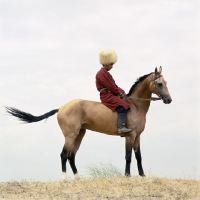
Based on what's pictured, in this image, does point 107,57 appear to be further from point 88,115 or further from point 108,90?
point 88,115

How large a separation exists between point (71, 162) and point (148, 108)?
7.78ft

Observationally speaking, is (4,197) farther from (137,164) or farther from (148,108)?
(148,108)

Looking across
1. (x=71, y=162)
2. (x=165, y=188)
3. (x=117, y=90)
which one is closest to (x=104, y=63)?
(x=117, y=90)

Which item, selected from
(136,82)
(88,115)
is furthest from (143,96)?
(88,115)

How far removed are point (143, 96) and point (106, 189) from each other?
290 centimetres

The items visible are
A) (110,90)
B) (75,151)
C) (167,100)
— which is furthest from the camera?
(75,151)

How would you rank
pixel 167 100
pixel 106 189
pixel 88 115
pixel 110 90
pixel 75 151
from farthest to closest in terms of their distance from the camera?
pixel 75 151 → pixel 110 90 → pixel 88 115 → pixel 167 100 → pixel 106 189

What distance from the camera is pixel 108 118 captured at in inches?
454

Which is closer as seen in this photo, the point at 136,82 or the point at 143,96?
the point at 143,96

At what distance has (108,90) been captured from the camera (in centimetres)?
1169

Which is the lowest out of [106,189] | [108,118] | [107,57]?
[106,189]

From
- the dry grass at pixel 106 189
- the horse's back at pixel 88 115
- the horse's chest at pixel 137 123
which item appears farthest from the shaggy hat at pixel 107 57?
the dry grass at pixel 106 189

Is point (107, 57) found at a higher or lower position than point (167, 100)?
higher

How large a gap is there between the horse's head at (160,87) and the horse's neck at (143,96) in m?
0.23
